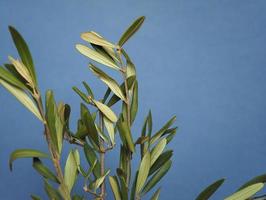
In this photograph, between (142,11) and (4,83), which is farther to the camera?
(142,11)

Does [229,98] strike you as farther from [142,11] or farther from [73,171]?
[73,171]

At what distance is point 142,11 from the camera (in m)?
1.71

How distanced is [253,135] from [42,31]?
3.08 ft

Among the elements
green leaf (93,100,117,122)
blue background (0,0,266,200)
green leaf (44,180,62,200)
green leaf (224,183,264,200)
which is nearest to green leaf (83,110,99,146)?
green leaf (93,100,117,122)

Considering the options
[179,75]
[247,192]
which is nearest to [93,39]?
[247,192]

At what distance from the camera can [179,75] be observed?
1.70 meters

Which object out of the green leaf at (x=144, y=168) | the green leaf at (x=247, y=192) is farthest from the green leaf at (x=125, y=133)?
the green leaf at (x=247, y=192)

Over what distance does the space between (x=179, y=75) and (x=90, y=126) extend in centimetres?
75

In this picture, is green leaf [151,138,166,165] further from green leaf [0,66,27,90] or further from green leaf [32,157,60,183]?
green leaf [0,66,27,90]

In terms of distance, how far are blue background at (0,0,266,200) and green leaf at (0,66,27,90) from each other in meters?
0.76

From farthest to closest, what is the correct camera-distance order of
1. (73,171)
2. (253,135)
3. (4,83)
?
(253,135) < (73,171) < (4,83)

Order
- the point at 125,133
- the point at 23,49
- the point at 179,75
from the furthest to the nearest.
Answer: the point at 179,75, the point at 125,133, the point at 23,49

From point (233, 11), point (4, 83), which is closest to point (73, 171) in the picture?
point (4, 83)

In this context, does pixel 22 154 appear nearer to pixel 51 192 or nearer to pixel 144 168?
pixel 51 192
